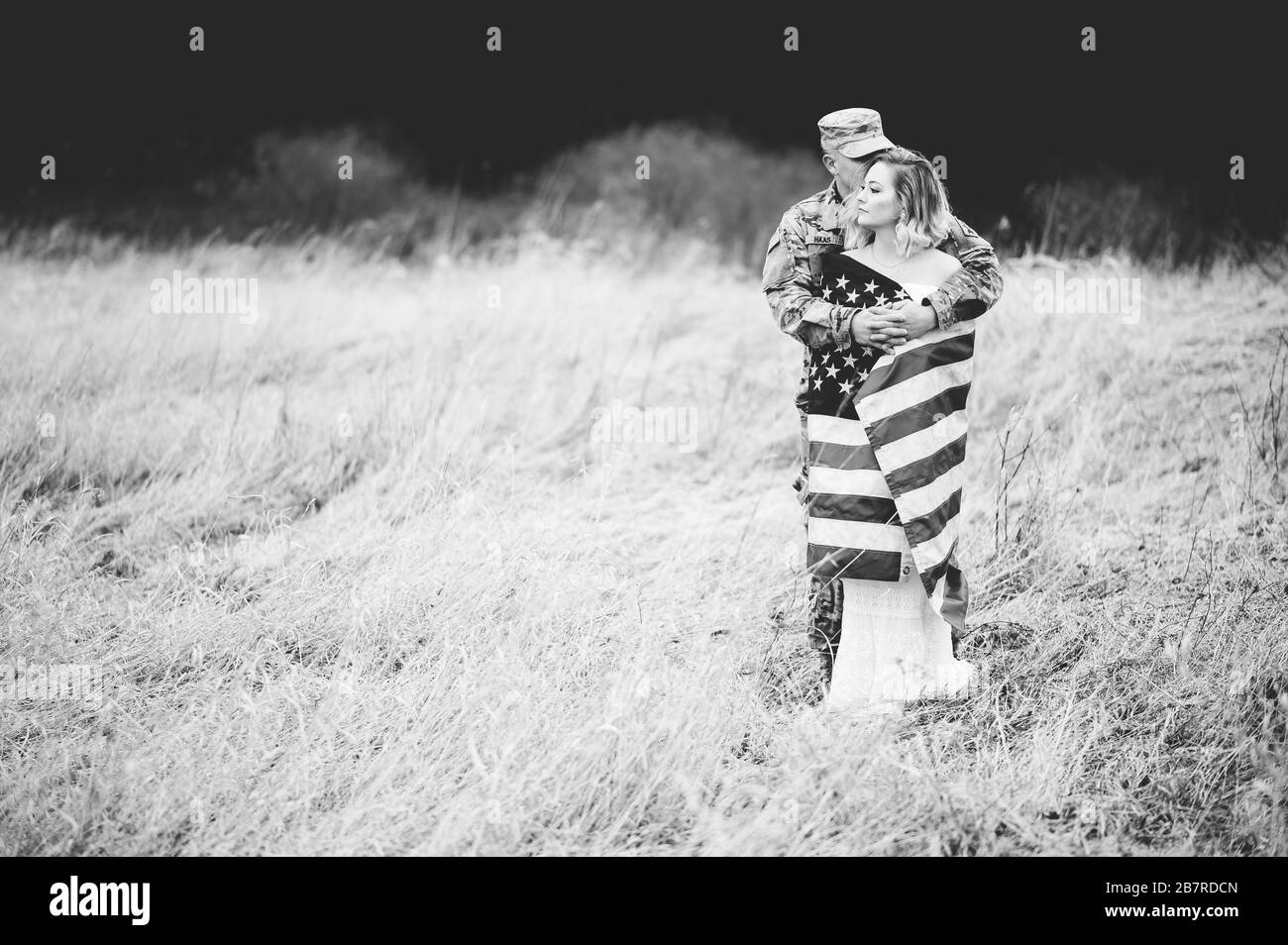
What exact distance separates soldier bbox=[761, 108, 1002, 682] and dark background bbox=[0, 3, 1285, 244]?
12.5 feet

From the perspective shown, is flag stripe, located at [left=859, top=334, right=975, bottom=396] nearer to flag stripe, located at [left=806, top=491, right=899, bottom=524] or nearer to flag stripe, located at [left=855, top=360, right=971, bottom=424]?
flag stripe, located at [left=855, top=360, right=971, bottom=424]

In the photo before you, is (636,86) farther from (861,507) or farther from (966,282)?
(861,507)

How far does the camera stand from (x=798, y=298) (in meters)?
2.97

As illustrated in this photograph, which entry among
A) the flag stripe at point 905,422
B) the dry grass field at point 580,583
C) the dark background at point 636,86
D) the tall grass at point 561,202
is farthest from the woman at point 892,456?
the tall grass at point 561,202

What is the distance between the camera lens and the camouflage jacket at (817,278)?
2869mm

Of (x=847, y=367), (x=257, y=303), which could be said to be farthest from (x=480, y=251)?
(x=847, y=367)

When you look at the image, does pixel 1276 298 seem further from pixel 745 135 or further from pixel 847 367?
pixel 847 367

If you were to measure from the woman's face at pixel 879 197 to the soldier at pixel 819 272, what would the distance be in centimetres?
11

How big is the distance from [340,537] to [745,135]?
439 centimetres

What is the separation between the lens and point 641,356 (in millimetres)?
5973

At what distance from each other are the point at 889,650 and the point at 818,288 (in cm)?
101

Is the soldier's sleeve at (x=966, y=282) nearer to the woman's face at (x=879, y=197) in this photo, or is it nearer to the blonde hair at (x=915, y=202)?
the blonde hair at (x=915, y=202)

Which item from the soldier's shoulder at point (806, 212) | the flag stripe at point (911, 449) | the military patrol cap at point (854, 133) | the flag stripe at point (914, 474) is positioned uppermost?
the military patrol cap at point (854, 133)

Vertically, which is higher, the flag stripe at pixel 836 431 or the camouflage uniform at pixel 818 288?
the camouflage uniform at pixel 818 288
